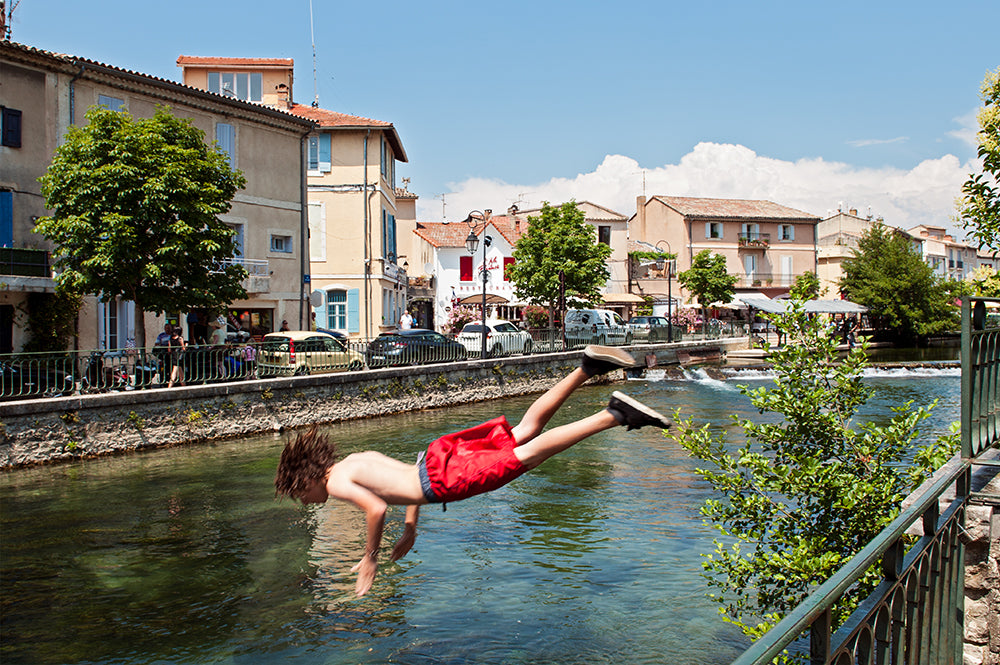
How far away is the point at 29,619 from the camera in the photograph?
7.75m

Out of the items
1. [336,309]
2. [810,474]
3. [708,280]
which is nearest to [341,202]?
[336,309]

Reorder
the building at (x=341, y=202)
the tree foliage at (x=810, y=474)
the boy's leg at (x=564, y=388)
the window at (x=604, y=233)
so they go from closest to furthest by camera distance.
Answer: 1. the boy's leg at (x=564, y=388)
2. the tree foliage at (x=810, y=474)
3. the building at (x=341, y=202)
4. the window at (x=604, y=233)

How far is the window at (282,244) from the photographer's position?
29286 mm

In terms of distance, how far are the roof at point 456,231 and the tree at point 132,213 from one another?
34.6 m

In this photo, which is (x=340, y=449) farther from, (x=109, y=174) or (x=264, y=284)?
(x=264, y=284)

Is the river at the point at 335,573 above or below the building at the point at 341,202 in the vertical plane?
below

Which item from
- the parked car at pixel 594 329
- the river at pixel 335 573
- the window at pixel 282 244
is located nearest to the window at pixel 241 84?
the window at pixel 282 244

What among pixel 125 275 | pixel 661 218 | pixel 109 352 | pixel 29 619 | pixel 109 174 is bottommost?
pixel 29 619

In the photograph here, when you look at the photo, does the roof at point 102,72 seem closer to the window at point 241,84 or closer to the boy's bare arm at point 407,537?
the window at point 241,84

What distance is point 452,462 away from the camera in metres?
4.66

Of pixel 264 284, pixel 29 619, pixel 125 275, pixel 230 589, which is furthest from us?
pixel 264 284

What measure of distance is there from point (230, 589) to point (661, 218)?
200 feet

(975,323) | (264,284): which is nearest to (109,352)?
(264,284)

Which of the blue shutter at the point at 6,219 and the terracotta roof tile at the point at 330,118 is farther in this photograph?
the terracotta roof tile at the point at 330,118
